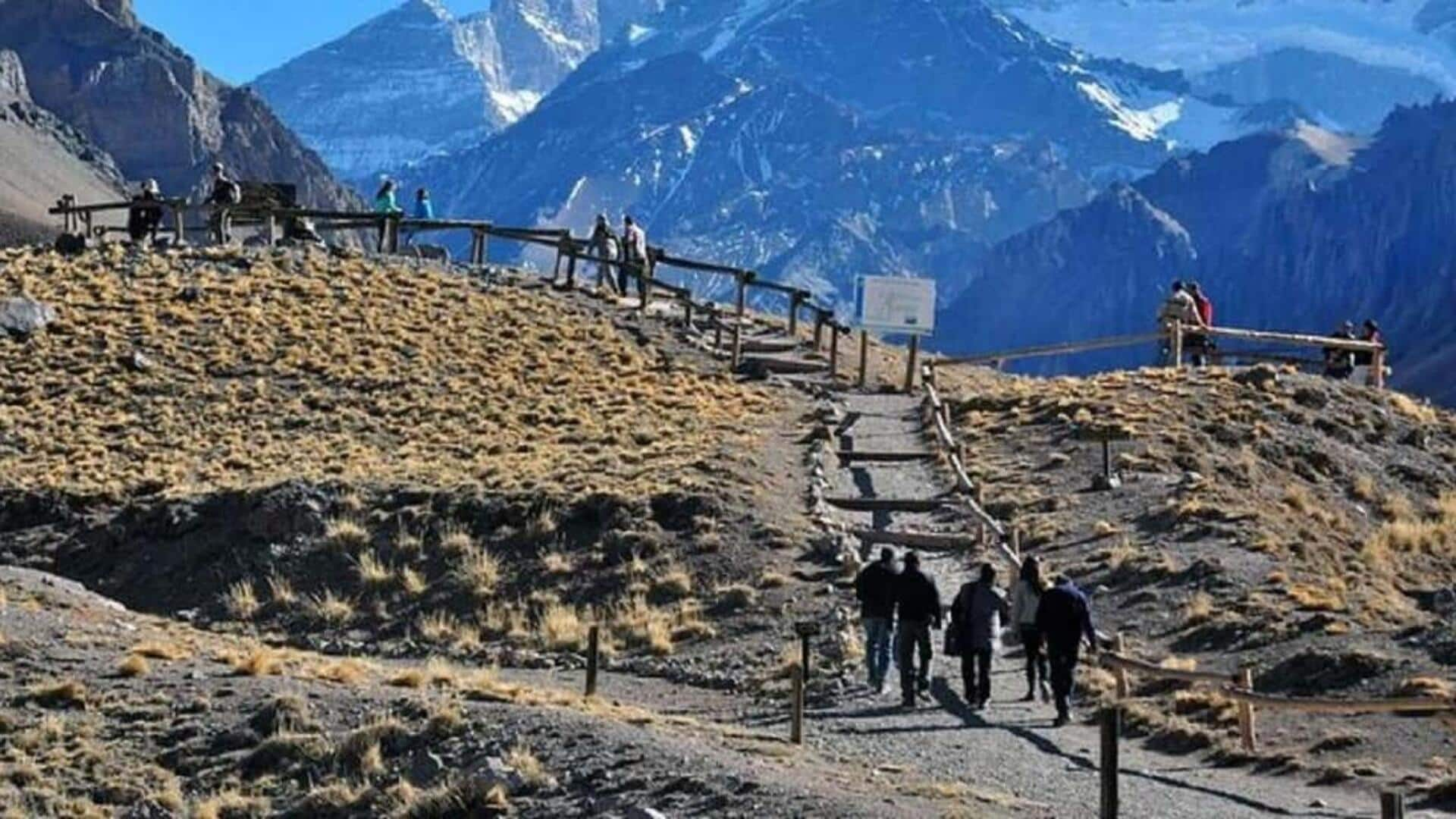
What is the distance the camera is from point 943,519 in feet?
109

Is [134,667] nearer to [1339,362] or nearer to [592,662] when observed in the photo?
[592,662]

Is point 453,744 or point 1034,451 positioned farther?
point 1034,451

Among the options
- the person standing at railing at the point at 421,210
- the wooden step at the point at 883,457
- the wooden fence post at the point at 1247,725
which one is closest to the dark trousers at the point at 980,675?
the wooden fence post at the point at 1247,725

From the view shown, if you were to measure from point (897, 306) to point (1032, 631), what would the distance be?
21.7 m

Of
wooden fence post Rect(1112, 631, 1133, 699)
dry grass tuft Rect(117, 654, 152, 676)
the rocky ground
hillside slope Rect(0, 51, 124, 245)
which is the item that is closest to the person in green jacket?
the rocky ground

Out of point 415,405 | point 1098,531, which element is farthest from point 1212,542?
point 415,405

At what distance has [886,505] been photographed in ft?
111

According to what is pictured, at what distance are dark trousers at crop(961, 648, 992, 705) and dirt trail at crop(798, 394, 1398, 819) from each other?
5.8 inches

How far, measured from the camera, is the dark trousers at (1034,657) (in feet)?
78.6

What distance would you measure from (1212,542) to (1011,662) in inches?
225

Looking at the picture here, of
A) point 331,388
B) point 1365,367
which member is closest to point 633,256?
point 331,388

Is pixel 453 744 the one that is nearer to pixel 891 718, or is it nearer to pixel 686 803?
pixel 686 803

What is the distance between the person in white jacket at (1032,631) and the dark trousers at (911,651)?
1001 millimetres

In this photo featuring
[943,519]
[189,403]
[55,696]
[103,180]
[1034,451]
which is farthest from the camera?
[103,180]
